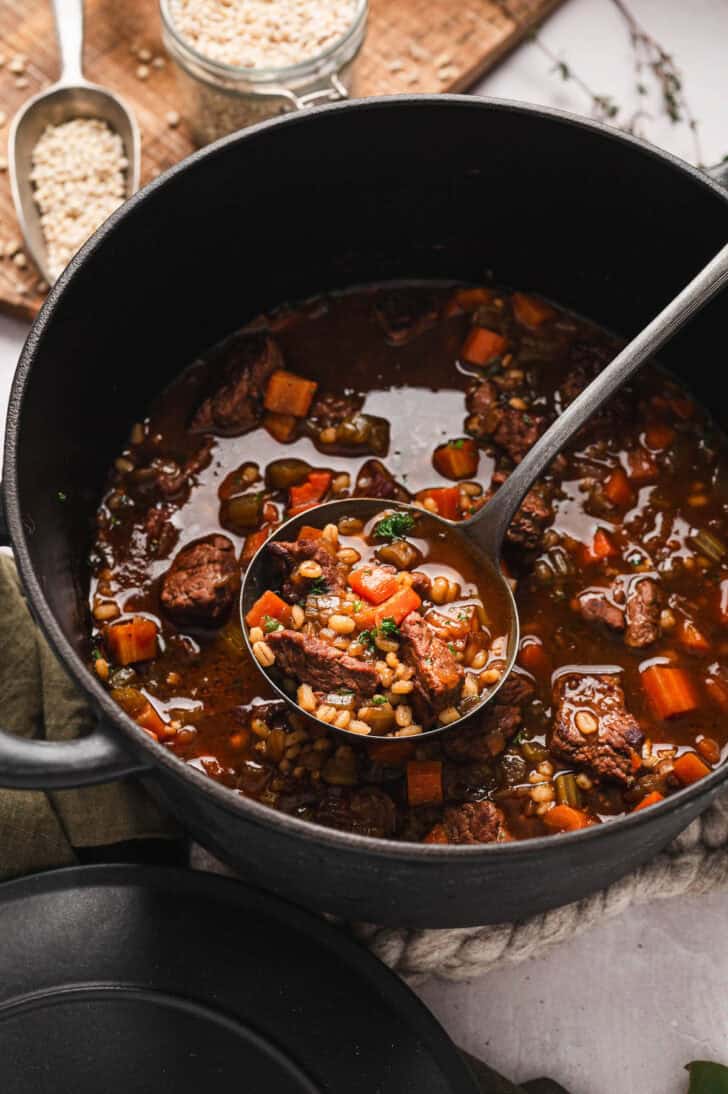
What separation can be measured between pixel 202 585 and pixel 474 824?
892 mm

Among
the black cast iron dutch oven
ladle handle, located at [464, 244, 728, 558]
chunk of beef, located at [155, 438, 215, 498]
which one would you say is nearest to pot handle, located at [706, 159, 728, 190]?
the black cast iron dutch oven

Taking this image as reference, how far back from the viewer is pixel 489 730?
3.16 m

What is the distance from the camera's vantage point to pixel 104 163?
410 centimetres

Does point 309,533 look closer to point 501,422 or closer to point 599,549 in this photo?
point 501,422

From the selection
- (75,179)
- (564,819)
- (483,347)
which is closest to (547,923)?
(564,819)

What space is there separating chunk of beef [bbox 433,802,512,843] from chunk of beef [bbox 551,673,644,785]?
0.24 m

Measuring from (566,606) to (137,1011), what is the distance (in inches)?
56.8

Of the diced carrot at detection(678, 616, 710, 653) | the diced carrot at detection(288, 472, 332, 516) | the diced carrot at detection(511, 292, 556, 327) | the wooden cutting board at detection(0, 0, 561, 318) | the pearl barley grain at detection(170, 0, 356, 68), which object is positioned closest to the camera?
the diced carrot at detection(678, 616, 710, 653)

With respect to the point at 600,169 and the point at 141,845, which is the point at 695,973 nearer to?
the point at 141,845

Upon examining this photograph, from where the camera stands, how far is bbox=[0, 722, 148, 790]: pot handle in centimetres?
241

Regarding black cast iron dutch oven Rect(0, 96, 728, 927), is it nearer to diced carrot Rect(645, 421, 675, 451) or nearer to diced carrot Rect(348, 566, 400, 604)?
diced carrot Rect(645, 421, 675, 451)

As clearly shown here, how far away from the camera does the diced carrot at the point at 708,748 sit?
127 inches

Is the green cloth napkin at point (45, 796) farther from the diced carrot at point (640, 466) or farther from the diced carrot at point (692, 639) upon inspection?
the diced carrot at point (640, 466)

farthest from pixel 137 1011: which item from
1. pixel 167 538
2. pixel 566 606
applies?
pixel 566 606
